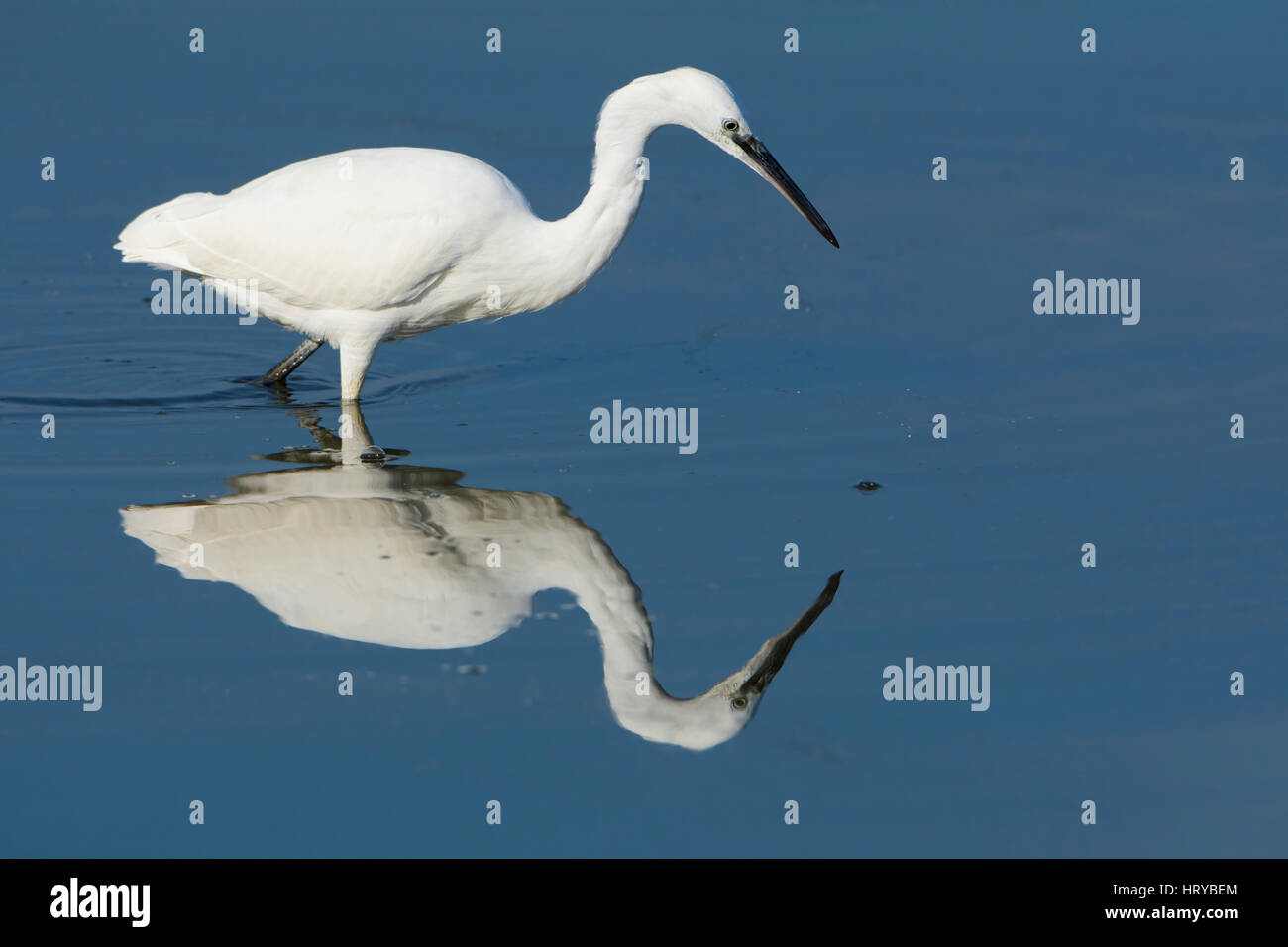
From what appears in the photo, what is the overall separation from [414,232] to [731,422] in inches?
79.9

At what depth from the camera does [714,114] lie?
859 centimetres

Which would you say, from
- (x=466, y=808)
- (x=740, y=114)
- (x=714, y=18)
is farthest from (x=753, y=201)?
(x=466, y=808)

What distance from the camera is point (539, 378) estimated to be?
32.9 feet

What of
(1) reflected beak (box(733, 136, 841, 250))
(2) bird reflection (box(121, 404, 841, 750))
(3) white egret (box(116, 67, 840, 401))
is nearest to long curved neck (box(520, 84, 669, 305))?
(3) white egret (box(116, 67, 840, 401))

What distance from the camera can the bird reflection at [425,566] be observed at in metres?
6.60

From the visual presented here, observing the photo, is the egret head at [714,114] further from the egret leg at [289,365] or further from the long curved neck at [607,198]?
the egret leg at [289,365]

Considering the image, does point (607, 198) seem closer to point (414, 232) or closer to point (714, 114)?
point (714, 114)

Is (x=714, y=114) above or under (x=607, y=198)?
above

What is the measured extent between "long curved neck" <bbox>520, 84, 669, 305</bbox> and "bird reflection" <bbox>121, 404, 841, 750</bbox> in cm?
138

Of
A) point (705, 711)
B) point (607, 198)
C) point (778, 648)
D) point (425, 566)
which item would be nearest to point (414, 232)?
point (607, 198)

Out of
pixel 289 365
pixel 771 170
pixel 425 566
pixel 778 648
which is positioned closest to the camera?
pixel 778 648

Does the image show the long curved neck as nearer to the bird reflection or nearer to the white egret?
the white egret

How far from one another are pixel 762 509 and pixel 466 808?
284 centimetres

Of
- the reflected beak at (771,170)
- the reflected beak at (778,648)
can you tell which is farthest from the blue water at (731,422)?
the reflected beak at (771,170)
